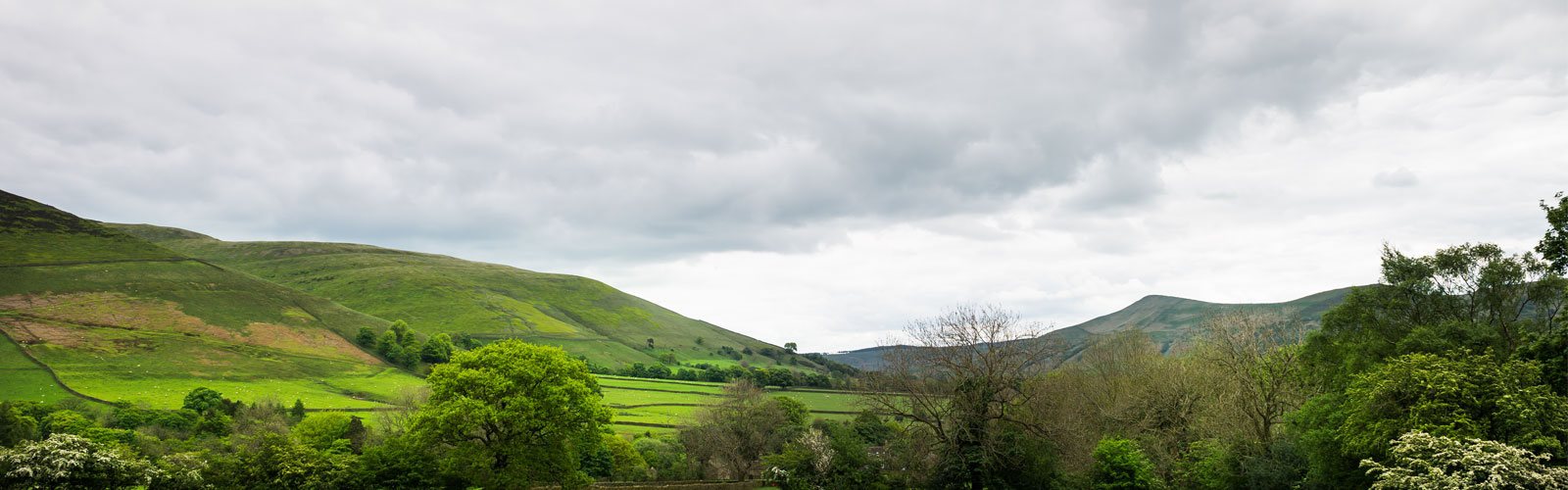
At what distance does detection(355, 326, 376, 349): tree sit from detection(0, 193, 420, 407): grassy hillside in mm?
3035

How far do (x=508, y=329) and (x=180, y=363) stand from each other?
89.2 metres

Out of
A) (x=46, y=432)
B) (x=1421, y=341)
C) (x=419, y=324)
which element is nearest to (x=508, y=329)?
(x=419, y=324)

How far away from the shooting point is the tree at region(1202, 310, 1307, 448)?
45.4 meters

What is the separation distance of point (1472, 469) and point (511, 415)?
137ft

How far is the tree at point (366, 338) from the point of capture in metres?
135

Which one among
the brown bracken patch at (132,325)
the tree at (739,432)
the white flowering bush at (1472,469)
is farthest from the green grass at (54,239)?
the white flowering bush at (1472,469)

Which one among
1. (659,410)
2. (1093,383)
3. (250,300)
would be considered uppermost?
(250,300)

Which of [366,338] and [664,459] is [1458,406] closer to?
[664,459]

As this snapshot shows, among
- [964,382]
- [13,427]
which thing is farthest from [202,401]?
[964,382]

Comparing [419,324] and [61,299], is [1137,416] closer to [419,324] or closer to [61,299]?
[61,299]

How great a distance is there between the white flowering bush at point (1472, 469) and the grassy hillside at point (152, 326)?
109282 mm

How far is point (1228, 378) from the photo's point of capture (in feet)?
158

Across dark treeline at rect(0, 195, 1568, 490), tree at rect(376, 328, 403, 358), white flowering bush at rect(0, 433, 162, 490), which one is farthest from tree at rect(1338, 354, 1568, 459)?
tree at rect(376, 328, 403, 358)

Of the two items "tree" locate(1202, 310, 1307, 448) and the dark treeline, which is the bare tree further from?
"tree" locate(1202, 310, 1307, 448)
